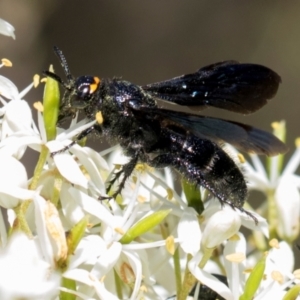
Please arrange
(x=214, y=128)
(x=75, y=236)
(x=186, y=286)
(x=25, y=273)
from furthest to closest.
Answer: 1. (x=214, y=128)
2. (x=186, y=286)
3. (x=75, y=236)
4. (x=25, y=273)

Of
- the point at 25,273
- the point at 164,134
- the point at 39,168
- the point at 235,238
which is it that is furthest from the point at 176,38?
the point at 25,273

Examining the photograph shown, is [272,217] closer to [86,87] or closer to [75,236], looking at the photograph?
[86,87]

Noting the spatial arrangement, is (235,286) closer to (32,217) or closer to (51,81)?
(32,217)

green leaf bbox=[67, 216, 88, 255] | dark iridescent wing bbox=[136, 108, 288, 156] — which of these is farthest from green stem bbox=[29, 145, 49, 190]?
dark iridescent wing bbox=[136, 108, 288, 156]

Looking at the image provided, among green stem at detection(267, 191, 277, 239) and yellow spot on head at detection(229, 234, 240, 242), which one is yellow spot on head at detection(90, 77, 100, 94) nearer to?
yellow spot on head at detection(229, 234, 240, 242)

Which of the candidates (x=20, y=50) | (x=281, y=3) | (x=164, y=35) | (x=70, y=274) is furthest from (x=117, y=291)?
(x=281, y=3)

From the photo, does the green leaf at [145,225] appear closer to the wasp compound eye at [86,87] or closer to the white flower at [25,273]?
the white flower at [25,273]
